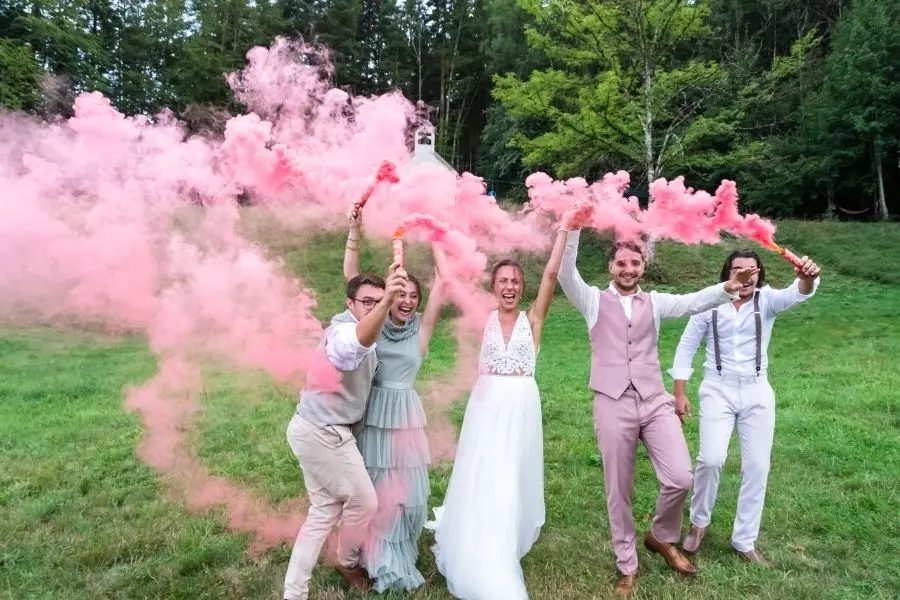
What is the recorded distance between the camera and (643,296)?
4285mm

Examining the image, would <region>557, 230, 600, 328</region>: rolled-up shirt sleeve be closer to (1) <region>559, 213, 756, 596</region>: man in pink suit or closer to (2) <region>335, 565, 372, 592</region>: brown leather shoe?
(1) <region>559, 213, 756, 596</region>: man in pink suit

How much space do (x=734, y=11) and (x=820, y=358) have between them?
3230 cm

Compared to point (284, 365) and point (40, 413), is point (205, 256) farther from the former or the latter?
point (40, 413)

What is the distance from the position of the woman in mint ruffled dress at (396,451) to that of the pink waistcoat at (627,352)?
1261 mm

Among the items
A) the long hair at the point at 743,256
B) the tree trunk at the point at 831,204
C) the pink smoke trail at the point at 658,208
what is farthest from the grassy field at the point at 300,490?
the tree trunk at the point at 831,204

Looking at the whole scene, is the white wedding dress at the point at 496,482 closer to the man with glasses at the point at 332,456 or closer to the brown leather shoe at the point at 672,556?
the man with glasses at the point at 332,456

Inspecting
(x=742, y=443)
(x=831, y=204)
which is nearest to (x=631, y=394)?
(x=742, y=443)

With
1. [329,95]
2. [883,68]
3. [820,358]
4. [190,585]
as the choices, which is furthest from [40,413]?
[883,68]

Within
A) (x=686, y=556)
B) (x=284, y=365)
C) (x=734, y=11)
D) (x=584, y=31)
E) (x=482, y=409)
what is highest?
(x=734, y=11)

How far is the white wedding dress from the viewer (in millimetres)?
3857

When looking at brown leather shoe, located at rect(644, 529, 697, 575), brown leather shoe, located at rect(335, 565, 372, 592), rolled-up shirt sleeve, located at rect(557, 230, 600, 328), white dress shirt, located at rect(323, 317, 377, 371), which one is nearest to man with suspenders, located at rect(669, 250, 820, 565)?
brown leather shoe, located at rect(644, 529, 697, 575)

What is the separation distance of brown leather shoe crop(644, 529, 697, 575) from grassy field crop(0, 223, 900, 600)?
0.07 m

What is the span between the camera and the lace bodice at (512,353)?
14.1 ft

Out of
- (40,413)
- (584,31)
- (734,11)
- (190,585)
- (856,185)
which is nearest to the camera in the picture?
(190,585)
